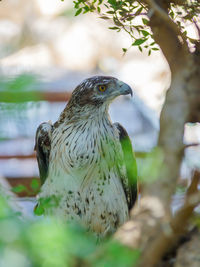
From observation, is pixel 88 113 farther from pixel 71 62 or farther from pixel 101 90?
pixel 71 62

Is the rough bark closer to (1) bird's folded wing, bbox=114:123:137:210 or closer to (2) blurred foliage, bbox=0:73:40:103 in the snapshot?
(2) blurred foliage, bbox=0:73:40:103

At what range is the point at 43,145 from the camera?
14.6ft

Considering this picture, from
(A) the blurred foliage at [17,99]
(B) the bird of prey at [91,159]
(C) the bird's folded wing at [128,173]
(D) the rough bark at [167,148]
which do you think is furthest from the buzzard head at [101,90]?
(A) the blurred foliage at [17,99]

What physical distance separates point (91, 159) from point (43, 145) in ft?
2.06

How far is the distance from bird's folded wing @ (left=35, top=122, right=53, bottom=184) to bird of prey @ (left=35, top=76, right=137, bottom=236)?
0.09 metres

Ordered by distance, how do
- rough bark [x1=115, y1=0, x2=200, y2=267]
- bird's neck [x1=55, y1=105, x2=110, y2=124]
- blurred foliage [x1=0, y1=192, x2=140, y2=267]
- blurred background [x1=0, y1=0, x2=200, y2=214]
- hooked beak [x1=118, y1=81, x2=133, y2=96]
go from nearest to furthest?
blurred foliage [x1=0, y1=192, x2=140, y2=267]
rough bark [x1=115, y1=0, x2=200, y2=267]
hooked beak [x1=118, y1=81, x2=133, y2=96]
bird's neck [x1=55, y1=105, x2=110, y2=124]
blurred background [x1=0, y1=0, x2=200, y2=214]

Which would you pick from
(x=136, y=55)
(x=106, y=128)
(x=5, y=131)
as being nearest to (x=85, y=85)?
(x=106, y=128)

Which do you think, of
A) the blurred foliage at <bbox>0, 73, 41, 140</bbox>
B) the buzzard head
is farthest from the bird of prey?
the blurred foliage at <bbox>0, 73, 41, 140</bbox>

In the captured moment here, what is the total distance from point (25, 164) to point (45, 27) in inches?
405

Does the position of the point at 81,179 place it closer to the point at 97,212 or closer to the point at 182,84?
the point at 97,212

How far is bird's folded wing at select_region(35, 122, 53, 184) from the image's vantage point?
4.34 metres

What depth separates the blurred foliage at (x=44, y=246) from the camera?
4.20 ft

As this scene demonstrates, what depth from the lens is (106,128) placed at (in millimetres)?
4129

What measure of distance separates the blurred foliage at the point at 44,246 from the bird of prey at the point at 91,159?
2519 millimetres
